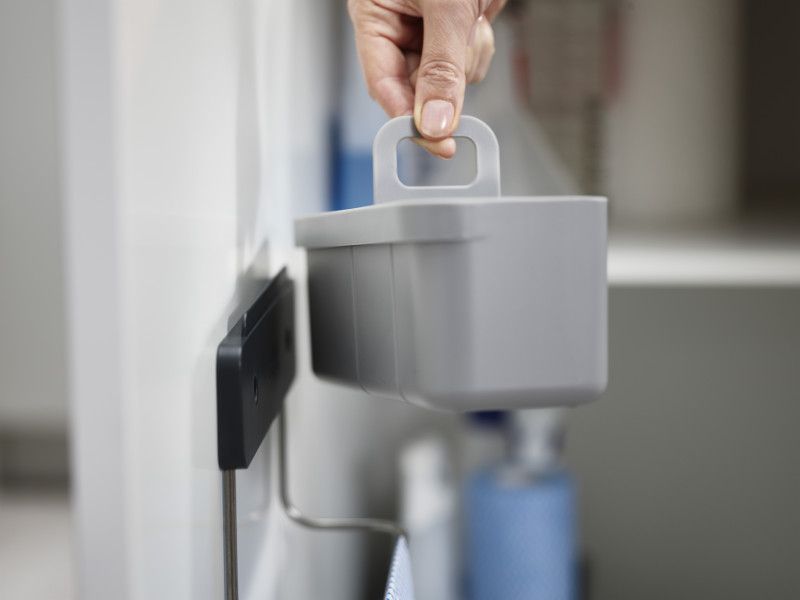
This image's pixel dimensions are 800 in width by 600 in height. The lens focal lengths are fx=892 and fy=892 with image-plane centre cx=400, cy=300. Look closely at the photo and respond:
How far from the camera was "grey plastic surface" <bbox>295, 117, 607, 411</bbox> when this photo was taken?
278mm

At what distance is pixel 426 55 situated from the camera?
35 centimetres

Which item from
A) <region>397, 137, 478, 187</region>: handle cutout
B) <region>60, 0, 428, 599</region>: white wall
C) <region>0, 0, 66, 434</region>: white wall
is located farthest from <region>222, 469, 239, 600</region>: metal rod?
<region>397, 137, 478, 187</region>: handle cutout

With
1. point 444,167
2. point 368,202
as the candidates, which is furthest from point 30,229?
point 444,167

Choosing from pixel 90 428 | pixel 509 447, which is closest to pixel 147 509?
pixel 90 428

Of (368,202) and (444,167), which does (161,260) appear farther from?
(444,167)

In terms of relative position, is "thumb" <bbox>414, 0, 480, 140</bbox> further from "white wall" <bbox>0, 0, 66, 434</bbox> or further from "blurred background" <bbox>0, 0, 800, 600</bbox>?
"white wall" <bbox>0, 0, 66, 434</bbox>

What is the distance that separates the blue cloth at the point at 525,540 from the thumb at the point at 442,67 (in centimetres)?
55

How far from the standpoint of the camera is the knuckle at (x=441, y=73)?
335 millimetres

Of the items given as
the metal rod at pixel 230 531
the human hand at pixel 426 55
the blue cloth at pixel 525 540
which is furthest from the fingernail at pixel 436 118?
the blue cloth at pixel 525 540

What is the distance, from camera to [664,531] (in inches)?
37.5

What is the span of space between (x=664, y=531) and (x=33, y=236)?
70 centimetres

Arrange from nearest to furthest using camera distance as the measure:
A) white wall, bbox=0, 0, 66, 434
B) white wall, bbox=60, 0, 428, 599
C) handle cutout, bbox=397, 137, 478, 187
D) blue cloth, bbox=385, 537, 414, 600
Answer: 1. white wall, bbox=60, 0, 428, 599
2. blue cloth, bbox=385, 537, 414, 600
3. white wall, bbox=0, 0, 66, 434
4. handle cutout, bbox=397, 137, 478, 187

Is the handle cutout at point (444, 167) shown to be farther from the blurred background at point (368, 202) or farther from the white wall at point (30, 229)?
the white wall at point (30, 229)

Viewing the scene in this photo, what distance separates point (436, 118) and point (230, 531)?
0.16 metres
